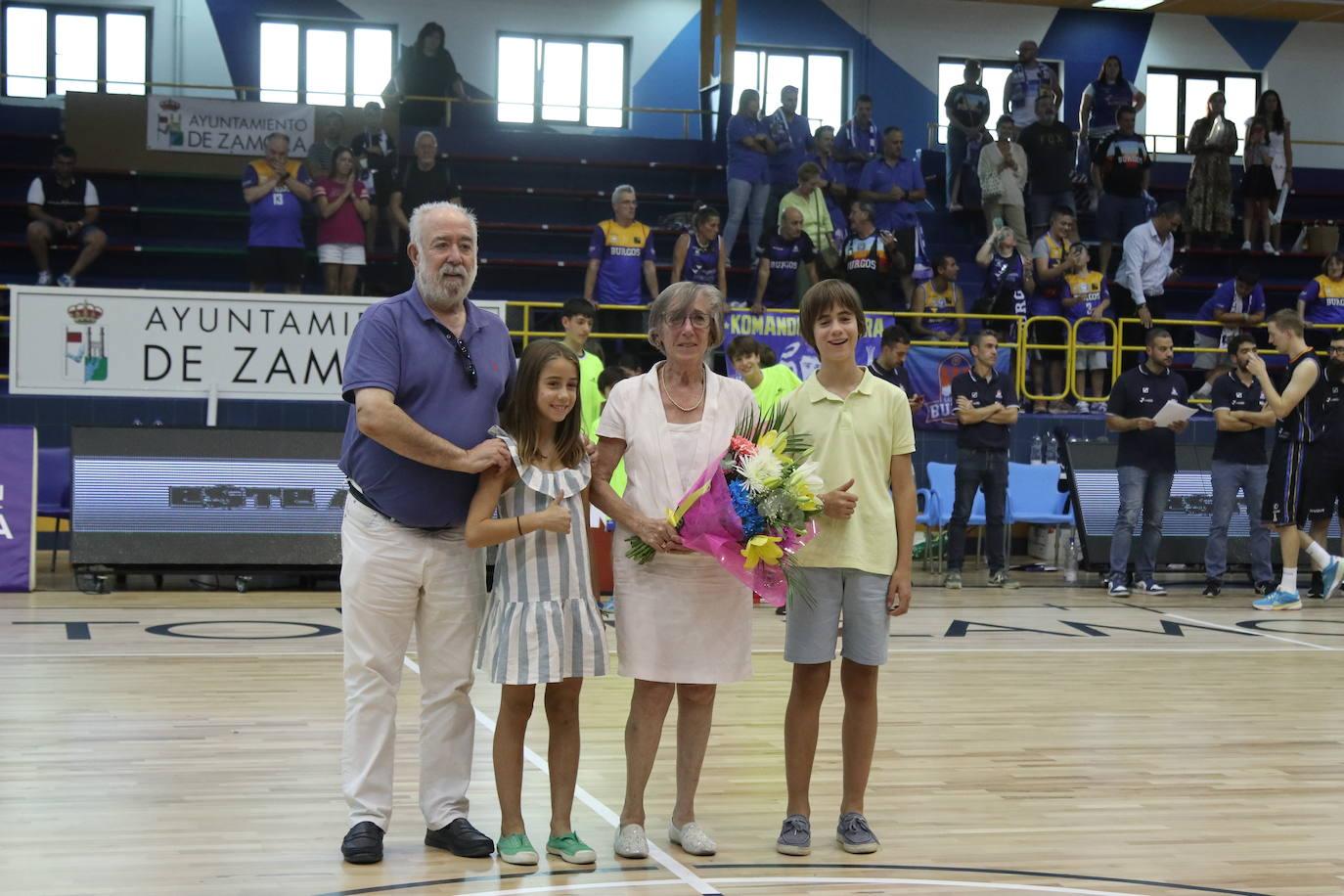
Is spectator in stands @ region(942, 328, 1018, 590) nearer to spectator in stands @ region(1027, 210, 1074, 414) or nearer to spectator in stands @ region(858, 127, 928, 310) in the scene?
spectator in stands @ region(1027, 210, 1074, 414)

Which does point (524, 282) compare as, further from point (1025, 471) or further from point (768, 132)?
point (1025, 471)

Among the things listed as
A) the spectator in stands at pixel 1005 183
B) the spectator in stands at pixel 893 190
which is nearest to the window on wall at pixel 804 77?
the spectator in stands at pixel 893 190

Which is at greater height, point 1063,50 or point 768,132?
point 1063,50

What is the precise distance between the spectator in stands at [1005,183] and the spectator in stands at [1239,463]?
531 centimetres

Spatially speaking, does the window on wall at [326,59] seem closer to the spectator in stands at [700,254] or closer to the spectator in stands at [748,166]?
the spectator in stands at [748,166]

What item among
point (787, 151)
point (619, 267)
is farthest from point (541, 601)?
point (787, 151)

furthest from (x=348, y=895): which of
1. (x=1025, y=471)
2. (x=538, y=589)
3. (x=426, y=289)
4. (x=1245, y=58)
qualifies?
(x=1245, y=58)

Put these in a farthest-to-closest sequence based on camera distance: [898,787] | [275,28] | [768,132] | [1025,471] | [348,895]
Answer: [275,28] → [768,132] → [1025,471] → [898,787] → [348,895]

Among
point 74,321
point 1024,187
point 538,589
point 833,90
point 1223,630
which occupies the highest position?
point 833,90

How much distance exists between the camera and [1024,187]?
17.3 meters

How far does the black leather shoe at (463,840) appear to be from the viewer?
14.2ft

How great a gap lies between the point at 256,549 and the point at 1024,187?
10.3 m

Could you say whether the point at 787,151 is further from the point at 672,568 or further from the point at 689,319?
the point at 672,568

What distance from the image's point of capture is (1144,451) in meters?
11.8
